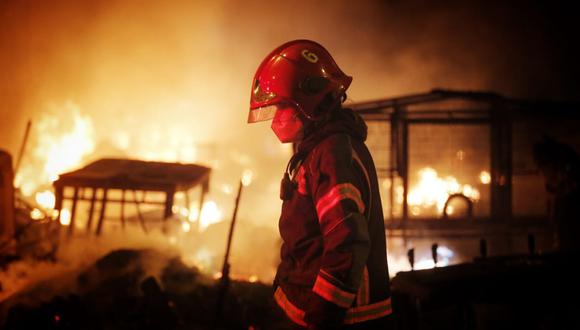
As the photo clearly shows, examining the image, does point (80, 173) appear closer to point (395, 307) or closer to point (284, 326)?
point (284, 326)

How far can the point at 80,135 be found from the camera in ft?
80.6

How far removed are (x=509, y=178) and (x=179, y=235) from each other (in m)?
7.94

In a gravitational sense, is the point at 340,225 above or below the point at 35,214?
above

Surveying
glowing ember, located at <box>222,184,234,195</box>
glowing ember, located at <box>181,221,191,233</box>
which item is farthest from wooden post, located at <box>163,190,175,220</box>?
glowing ember, located at <box>222,184,234,195</box>

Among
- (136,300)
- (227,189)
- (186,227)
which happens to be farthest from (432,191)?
(227,189)

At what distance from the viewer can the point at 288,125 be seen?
2.70 meters

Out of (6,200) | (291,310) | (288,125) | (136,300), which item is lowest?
(136,300)

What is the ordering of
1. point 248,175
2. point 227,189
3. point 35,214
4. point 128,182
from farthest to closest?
point 248,175 < point 227,189 < point 35,214 < point 128,182

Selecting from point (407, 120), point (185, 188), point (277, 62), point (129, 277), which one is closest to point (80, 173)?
point (185, 188)

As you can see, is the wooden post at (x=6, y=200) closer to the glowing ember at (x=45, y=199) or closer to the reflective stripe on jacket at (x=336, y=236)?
the reflective stripe on jacket at (x=336, y=236)

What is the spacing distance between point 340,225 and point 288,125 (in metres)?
0.79

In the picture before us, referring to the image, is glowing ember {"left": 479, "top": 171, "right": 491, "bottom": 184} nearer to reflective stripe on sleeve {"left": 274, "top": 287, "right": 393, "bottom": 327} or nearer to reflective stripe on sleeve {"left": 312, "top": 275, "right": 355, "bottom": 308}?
reflective stripe on sleeve {"left": 274, "top": 287, "right": 393, "bottom": 327}

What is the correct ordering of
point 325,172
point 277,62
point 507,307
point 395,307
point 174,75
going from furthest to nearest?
point 174,75
point 507,307
point 395,307
point 277,62
point 325,172

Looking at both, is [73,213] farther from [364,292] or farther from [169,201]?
[364,292]
